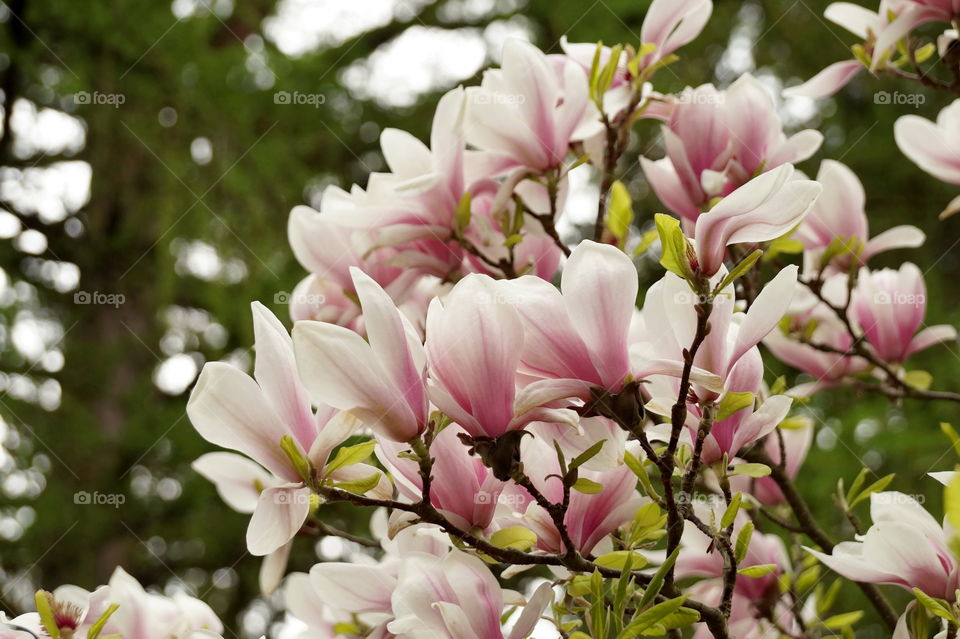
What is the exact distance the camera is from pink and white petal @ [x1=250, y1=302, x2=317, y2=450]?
21.4 inches

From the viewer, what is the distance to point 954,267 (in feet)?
12.8

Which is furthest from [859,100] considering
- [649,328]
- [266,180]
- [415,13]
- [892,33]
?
[649,328]

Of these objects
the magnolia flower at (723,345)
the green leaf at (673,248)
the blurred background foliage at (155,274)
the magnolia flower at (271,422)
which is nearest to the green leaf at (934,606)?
the magnolia flower at (723,345)

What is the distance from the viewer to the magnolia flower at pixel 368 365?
19.9 inches

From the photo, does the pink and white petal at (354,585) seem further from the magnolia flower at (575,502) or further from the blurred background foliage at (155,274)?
the blurred background foliage at (155,274)

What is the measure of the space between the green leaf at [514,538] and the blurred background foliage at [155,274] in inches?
65.0

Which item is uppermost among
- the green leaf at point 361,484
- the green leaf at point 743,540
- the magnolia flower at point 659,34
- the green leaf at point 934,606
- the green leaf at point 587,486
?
the magnolia flower at point 659,34

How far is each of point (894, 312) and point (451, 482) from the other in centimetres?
63

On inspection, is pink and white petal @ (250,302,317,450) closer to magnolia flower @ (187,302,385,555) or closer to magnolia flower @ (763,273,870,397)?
magnolia flower @ (187,302,385,555)

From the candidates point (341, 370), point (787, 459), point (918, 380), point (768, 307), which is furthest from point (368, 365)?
point (918, 380)

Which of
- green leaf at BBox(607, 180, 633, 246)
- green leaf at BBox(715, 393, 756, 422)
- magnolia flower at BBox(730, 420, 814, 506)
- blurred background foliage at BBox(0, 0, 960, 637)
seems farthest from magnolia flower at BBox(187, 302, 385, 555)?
blurred background foliage at BBox(0, 0, 960, 637)

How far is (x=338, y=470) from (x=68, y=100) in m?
2.19

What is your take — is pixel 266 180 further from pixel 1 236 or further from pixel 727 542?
pixel 727 542

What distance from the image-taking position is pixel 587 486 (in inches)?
22.0
